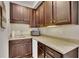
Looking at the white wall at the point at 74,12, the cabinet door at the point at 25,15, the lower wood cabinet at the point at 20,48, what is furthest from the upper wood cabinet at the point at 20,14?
the white wall at the point at 74,12

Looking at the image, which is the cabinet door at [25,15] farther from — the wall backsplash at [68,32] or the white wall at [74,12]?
the white wall at [74,12]

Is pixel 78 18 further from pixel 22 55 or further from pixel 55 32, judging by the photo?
pixel 22 55

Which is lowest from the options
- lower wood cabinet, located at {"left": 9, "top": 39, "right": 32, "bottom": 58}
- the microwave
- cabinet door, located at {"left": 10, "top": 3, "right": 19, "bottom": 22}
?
lower wood cabinet, located at {"left": 9, "top": 39, "right": 32, "bottom": 58}

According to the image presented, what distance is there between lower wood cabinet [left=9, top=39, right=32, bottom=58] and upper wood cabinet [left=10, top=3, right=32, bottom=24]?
835 millimetres

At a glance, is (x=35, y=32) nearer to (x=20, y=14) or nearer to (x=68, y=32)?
(x=20, y=14)

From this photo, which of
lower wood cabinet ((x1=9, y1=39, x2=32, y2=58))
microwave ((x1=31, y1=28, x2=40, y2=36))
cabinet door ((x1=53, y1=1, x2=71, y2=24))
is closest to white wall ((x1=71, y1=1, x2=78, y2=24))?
cabinet door ((x1=53, y1=1, x2=71, y2=24))

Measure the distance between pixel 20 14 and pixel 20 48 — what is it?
1247mm

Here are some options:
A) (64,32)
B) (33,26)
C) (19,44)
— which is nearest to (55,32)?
(64,32)

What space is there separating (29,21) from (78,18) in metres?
2.30

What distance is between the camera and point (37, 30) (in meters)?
3.60

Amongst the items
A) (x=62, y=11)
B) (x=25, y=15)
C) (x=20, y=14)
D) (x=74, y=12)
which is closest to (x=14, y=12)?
(x=20, y=14)

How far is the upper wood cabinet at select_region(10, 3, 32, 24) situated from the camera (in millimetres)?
3133

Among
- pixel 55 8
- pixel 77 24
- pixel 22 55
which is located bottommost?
pixel 22 55

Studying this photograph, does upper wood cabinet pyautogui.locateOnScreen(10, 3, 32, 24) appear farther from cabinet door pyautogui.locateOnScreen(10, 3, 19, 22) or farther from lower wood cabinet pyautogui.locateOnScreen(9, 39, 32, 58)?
lower wood cabinet pyautogui.locateOnScreen(9, 39, 32, 58)
